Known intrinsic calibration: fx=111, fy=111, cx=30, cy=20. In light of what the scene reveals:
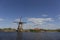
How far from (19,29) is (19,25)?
11.1m

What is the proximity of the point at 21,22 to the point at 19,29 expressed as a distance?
15120 mm

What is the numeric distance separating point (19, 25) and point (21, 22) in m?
5.69

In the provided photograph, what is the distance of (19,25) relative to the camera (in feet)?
573

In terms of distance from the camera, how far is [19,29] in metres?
183

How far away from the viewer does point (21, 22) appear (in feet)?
572
